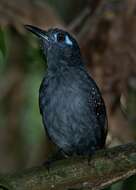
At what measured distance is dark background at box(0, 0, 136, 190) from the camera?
6.04 m

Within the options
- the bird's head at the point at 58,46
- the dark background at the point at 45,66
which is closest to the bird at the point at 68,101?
the bird's head at the point at 58,46

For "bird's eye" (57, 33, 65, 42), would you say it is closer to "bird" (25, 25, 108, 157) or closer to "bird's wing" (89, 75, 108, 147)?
"bird" (25, 25, 108, 157)

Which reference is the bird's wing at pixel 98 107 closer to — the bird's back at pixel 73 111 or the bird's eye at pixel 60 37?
the bird's back at pixel 73 111

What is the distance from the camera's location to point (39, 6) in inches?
239

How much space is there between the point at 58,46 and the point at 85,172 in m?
1.52

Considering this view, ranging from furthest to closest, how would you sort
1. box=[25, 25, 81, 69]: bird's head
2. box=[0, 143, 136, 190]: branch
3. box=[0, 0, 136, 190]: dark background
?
box=[0, 0, 136, 190]: dark background
box=[25, 25, 81, 69]: bird's head
box=[0, 143, 136, 190]: branch

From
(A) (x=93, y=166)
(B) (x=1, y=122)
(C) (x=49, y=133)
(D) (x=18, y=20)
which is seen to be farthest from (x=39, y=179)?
(B) (x=1, y=122)

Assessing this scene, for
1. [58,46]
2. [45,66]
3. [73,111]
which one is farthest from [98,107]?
[45,66]

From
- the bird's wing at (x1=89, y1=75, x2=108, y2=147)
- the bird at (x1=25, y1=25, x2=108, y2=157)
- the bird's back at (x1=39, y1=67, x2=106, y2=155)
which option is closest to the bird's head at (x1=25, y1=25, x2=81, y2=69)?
the bird at (x1=25, y1=25, x2=108, y2=157)

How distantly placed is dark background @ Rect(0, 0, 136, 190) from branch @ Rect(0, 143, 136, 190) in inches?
71.8

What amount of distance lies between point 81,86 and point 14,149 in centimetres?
256

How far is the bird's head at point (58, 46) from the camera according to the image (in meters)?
5.18

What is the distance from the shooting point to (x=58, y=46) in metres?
5.25

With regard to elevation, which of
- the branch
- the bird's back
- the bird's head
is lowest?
the branch
